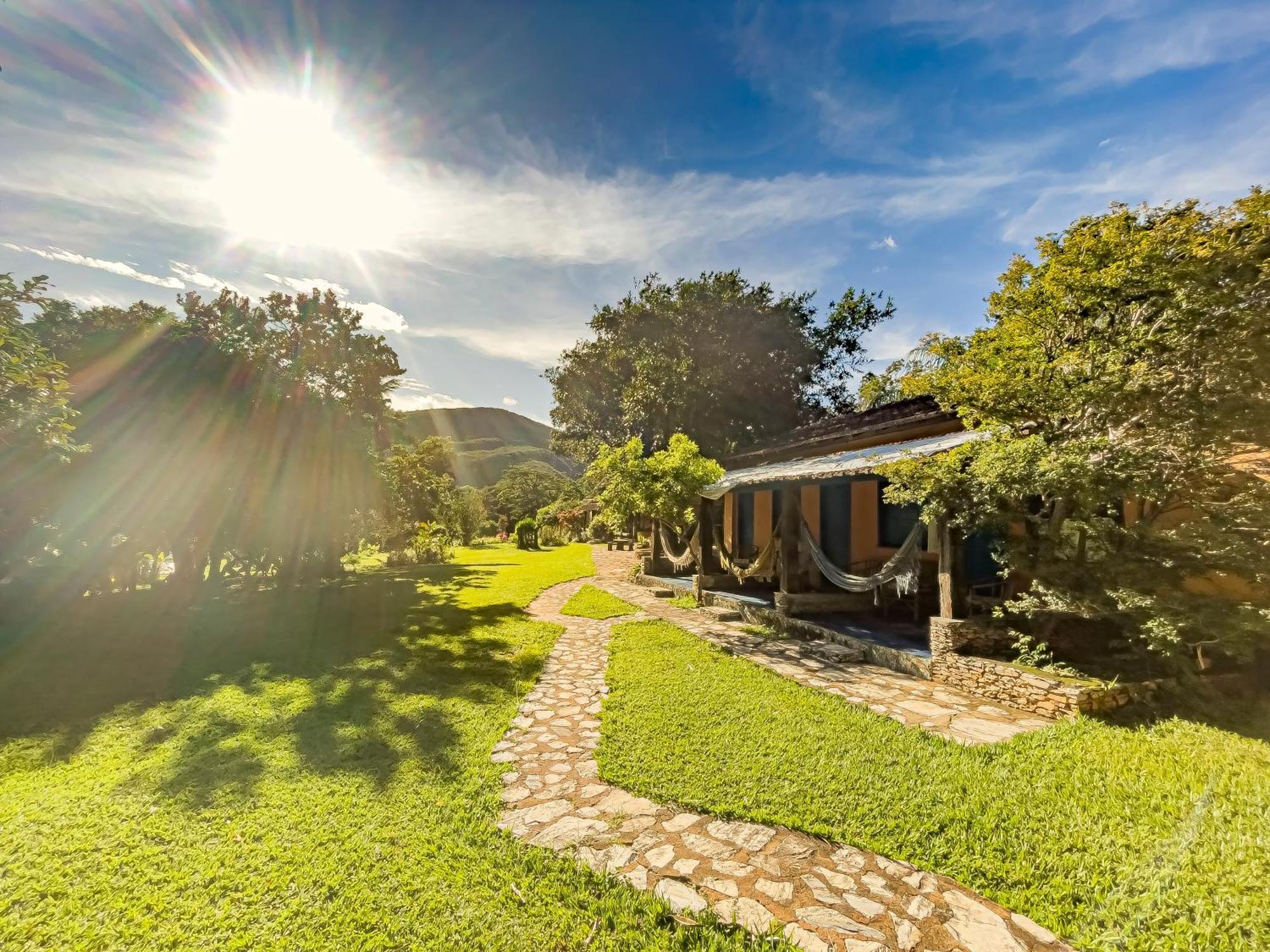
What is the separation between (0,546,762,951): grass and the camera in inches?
87.0

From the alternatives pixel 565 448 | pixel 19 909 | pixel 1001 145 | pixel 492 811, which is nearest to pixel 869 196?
pixel 1001 145

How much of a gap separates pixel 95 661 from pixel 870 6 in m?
13.0

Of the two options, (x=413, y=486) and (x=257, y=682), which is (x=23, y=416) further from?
(x=413, y=486)

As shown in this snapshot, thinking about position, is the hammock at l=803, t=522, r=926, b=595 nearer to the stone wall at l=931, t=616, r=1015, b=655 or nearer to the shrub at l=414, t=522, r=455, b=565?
the stone wall at l=931, t=616, r=1015, b=655

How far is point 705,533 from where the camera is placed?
10.5 metres

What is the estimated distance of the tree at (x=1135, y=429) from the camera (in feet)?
13.1

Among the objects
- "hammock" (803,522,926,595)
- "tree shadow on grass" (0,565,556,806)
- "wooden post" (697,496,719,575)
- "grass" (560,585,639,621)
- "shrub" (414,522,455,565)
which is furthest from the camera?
"shrub" (414,522,455,565)

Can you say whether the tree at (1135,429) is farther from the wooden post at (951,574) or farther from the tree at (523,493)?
the tree at (523,493)

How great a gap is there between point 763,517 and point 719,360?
31.2 ft

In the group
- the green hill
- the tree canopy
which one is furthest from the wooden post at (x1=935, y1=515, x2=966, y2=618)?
the green hill

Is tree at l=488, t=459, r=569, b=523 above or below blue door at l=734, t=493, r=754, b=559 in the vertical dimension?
above

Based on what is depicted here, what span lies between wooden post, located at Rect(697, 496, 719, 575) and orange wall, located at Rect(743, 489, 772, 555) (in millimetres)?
1758

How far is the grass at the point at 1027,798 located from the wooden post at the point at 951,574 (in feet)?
5.17

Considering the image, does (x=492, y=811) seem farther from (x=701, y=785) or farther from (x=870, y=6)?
(x=870, y=6)
